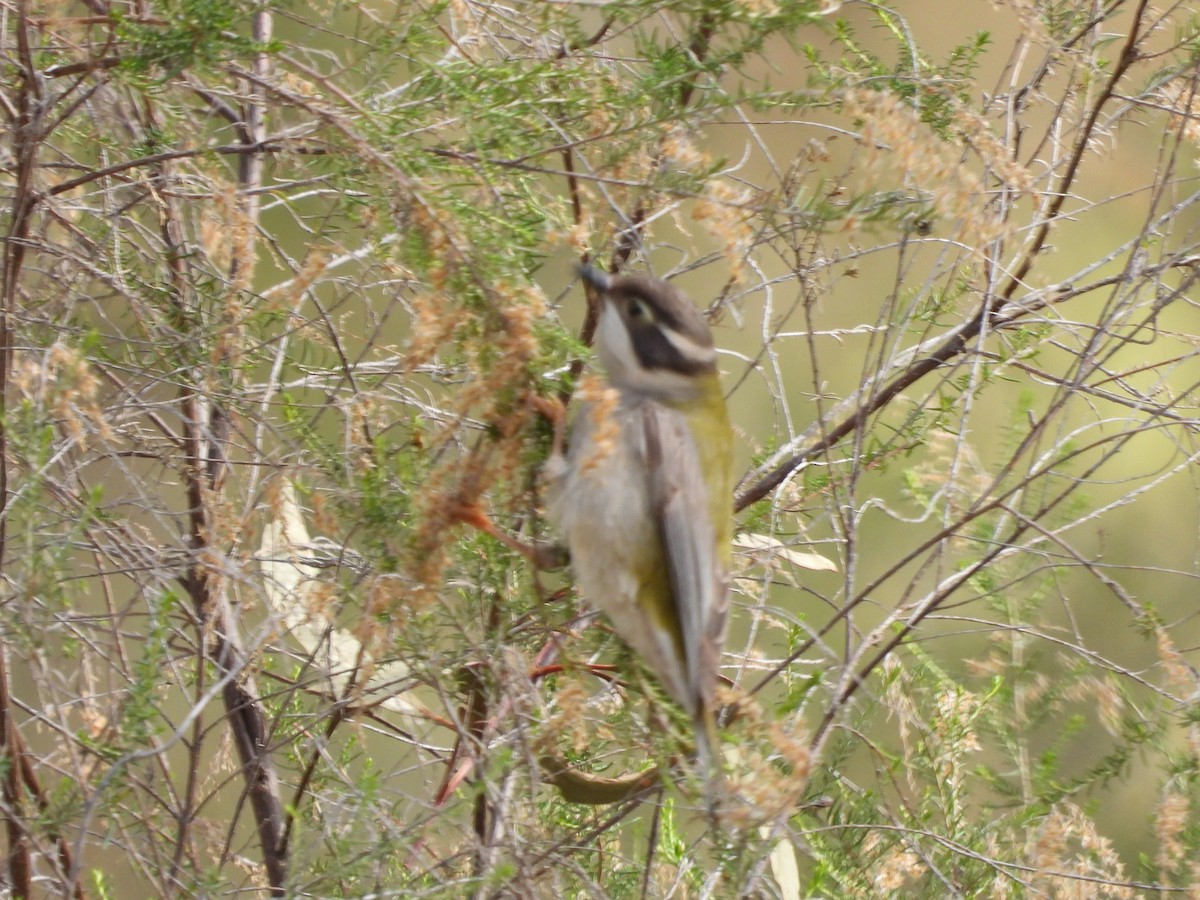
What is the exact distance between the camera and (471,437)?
163 cm

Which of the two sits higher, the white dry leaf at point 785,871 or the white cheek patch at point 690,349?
the white cheek patch at point 690,349

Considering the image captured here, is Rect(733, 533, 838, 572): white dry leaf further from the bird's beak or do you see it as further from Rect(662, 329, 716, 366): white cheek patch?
the bird's beak

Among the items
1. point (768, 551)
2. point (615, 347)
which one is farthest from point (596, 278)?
point (768, 551)

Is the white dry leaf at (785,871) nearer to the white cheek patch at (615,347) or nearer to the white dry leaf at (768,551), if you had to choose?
the white dry leaf at (768,551)

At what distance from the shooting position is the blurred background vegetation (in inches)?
37.0

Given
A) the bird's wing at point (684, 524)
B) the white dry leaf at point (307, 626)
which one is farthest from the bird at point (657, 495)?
the white dry leaf at point (307, 626)

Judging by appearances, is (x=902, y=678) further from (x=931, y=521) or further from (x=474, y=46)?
(x=474, y=46)

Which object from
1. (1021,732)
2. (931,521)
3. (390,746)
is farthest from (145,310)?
(931,521)

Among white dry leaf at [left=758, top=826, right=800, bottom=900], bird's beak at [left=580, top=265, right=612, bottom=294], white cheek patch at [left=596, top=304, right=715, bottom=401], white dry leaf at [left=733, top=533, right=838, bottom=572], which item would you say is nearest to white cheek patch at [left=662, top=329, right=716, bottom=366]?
white cheek patch at [left=596, top=304, right=715, bottom=401]

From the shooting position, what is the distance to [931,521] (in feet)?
7.71

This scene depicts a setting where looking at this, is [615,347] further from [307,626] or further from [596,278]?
[307,626]

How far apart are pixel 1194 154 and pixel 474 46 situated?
6.59ft

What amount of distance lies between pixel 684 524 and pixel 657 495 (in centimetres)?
5

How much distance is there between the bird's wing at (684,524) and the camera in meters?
1.24
